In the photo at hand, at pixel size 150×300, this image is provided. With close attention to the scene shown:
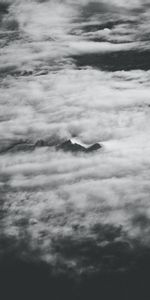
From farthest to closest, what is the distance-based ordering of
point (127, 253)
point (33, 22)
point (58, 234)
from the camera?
point (33, 22)
point (58, 234)
point (127, 253)

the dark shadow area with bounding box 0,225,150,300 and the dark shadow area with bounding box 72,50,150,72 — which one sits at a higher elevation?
the dark shadow area with bounding box 72,50,150,72

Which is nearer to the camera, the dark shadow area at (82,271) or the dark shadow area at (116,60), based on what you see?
the dark shadow area at (82,271)

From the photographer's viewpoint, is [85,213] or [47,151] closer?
[85,213]

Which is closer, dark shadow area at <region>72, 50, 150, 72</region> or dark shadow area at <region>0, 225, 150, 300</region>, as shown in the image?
dark shadow area at <region>0, 225, 150, 300</region>

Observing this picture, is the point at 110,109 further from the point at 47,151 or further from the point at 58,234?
the point at 58,234

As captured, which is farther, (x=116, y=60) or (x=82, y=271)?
(x=116, y=60)

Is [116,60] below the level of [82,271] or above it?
above

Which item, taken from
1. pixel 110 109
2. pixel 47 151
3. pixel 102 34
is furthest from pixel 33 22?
pixel 47 151

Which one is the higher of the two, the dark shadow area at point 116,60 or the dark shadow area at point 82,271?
the dark shadow area at point 116,60
